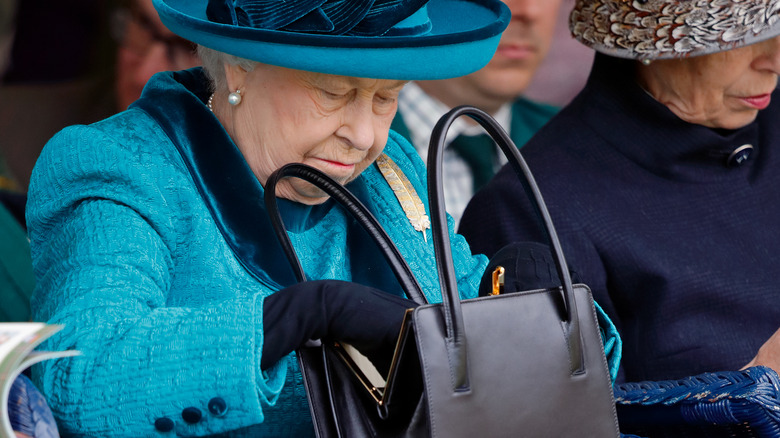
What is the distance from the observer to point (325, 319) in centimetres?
156

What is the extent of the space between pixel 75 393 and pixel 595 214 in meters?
1.40

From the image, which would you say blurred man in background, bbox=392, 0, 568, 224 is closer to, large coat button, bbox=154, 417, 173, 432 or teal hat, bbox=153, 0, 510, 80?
teal hat, bbox=153, 0, 510, 80

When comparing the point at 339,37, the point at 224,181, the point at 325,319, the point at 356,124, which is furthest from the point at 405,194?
the point at 325,319

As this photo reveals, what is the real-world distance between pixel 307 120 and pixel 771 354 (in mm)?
1168

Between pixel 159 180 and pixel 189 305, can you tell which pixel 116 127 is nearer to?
pixel 159 180

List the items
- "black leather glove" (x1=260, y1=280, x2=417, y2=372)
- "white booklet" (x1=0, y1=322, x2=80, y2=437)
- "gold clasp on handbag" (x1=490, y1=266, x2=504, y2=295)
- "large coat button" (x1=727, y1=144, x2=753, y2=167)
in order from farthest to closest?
"large coat button" (x1=727, y1=144, x2=753, y2=167) < "gold clasp on handbag" (x1=490, y1=266, x2=504, y2=295) < "black leather glove" (x1=260, y1=280, x2=417, y2=372) < "white booklet" (x1=0, y1=322, x2=80, y2=437)

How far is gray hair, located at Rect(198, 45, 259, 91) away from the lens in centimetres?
189

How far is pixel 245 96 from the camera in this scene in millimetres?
1934

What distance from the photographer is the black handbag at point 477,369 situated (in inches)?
57.4

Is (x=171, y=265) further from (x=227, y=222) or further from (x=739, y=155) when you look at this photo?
(x=739, y=155)

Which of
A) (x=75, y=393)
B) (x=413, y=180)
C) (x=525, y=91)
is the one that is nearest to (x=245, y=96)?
(x=413, y=180)

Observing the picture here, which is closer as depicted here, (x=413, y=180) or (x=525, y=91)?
(x=413, y=180)

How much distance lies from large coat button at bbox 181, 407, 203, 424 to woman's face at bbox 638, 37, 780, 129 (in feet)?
5.29

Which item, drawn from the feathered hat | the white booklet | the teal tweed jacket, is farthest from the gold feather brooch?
the white booklet
